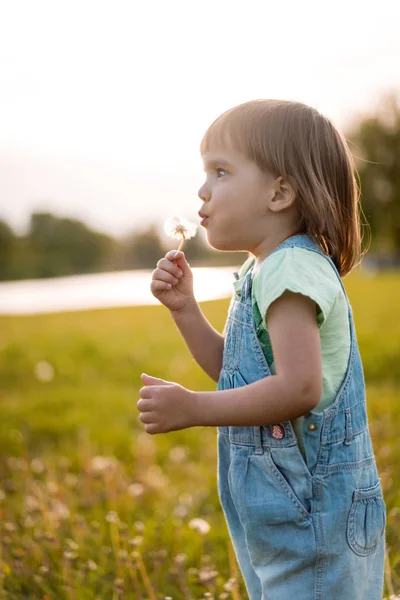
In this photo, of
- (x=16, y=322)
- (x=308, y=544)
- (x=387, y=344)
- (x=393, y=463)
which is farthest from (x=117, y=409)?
(x=16, y=322)

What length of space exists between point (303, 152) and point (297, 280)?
0.37m

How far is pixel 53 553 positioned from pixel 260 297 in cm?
160

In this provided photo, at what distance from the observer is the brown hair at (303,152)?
171 cm

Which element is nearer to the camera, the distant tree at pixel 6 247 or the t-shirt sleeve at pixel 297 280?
the t-shirt sleeve at pixel 297 280

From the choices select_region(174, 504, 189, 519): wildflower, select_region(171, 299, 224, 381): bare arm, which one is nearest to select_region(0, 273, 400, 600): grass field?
select_region(174, 504, 189, 519): wildflower

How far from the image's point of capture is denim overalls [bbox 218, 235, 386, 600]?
164 centimetres

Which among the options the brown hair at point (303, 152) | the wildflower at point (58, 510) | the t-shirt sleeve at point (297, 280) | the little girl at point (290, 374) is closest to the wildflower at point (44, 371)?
the wildflower at point (58, 510)

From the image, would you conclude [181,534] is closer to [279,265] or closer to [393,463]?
[393,463]

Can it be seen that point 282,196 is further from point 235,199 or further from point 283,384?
point 283,384

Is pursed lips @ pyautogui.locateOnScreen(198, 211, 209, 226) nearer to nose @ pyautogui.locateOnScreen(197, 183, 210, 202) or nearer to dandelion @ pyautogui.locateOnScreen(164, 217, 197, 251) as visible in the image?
nose @ pyautogui.locateOnScreen(197, 183, 210, 202)

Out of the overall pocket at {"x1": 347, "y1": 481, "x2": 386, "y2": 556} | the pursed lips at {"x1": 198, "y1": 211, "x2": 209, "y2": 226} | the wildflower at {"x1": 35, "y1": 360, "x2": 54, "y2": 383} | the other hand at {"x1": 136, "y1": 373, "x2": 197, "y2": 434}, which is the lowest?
the overall pocket at {"x1": 347, "y1": 481, "x2": 386, "y2": 556}

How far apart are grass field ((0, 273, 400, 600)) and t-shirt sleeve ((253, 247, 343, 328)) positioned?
106 centimetres

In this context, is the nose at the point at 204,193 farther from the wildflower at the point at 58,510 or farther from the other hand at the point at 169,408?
the wildflower at the point at 58,510

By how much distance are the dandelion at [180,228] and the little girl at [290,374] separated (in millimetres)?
148
